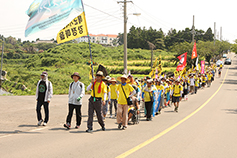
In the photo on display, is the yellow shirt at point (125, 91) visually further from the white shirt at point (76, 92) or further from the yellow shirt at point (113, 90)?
the yellow shirt at point (113, 90)

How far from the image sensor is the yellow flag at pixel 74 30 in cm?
995

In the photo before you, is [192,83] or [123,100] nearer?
[123,100]

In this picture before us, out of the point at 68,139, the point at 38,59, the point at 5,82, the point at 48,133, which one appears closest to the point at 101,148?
the point at 68,139

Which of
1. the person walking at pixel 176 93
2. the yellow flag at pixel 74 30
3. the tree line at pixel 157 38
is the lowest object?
the person walking at pixel 176 93

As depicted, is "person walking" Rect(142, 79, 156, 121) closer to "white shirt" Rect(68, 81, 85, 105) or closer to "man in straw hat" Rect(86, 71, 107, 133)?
"man in straw hat" Rect(86, 71, 107, 133)

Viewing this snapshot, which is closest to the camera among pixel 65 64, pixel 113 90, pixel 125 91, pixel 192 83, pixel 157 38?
pixel 125 91

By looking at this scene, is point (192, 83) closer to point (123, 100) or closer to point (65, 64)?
point (123, 100)

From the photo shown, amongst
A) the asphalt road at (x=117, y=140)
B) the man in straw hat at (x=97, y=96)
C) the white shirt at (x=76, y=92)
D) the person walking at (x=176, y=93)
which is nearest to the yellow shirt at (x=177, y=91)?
the person walking at (x=176, y=93)

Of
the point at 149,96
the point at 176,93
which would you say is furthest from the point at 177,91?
the point at 149,96

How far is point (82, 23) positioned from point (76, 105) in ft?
9.88

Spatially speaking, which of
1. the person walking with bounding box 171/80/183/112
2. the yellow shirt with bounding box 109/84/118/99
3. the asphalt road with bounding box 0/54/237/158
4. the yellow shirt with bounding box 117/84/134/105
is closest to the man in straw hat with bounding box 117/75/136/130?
the yellow shirt with bounding box 117/84/134/105

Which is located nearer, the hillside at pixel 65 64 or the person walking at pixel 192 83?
the person walking at pixel 192 83

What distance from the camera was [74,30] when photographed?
10.0 m

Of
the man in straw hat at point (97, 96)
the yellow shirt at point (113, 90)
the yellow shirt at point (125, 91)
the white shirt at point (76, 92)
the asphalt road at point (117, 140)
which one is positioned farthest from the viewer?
the yellow shirt at point (113, 90)
